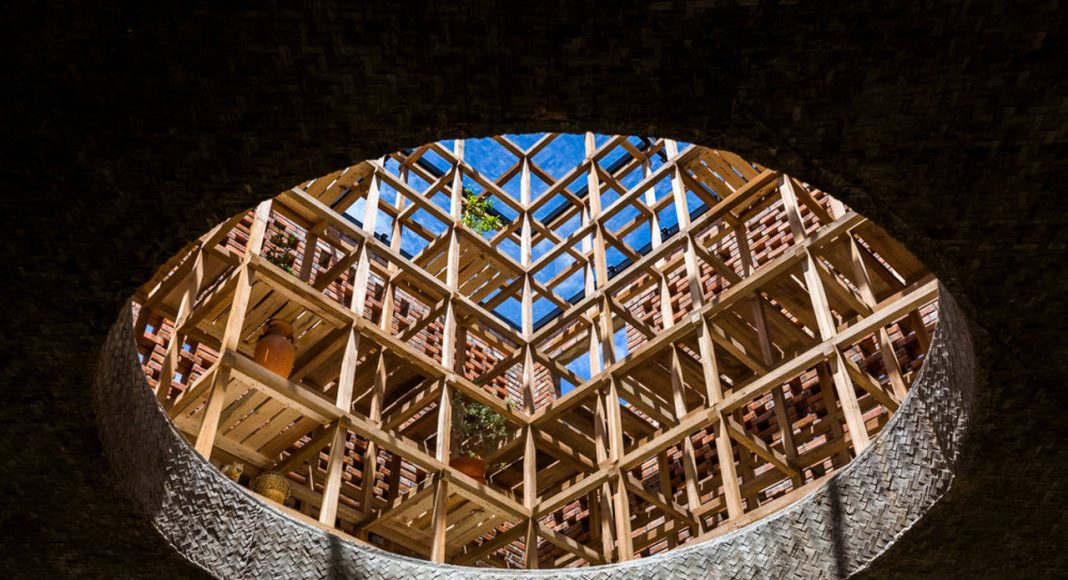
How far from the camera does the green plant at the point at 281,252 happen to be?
891cm

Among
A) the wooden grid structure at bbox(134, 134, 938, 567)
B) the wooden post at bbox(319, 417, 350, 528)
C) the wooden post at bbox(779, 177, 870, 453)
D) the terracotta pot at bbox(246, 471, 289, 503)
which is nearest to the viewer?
the wooden post at bbox(779, 177, 870, 453)

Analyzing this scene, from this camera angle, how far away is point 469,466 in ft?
29.4

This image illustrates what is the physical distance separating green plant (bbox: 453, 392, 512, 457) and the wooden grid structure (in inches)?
7.0

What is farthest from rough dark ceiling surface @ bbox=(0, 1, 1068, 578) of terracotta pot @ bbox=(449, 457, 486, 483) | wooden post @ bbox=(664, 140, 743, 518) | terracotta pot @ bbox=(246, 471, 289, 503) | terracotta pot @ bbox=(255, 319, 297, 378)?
terracotta pot @ bbox=(449, 457, 486, 483)

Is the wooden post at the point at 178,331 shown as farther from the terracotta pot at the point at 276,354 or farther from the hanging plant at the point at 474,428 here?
the hanging plant at the point at 474,428

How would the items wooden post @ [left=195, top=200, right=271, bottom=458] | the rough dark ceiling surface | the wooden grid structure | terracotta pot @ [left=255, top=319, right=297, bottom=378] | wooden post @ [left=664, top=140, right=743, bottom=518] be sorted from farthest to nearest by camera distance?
1. terracotta pot @ [left=255, top=319, right=297, bottom=378]
2. the wooden grid structure
3. wooden post @ [left=664, top=140, right=743, bottom=518]
4. wooden post @ [left=195, top=200, right=271, bottom=458]
5. the rough dark ceiling surface

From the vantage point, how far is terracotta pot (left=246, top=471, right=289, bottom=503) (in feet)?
27.0

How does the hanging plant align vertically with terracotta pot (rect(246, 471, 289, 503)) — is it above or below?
above

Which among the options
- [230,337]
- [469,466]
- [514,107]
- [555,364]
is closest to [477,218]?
[555,364]

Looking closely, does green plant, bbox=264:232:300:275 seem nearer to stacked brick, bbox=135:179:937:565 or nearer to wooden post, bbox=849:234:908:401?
stacked brick, bbox=135:179:937:565

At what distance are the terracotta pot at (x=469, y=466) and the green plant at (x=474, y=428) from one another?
457 millimetres

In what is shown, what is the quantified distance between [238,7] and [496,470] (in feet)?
26.4

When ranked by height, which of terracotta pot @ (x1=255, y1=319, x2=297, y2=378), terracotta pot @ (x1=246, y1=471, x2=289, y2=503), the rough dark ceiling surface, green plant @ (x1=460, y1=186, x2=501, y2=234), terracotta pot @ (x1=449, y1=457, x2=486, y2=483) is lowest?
the rough dark ceiling surface

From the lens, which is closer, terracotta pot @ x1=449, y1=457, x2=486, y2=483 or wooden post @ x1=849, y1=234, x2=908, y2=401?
wooden post @ x1=849, y1=234, x2=908, y2=401
